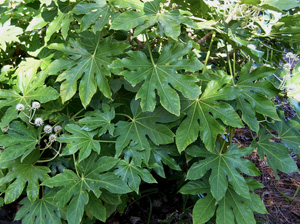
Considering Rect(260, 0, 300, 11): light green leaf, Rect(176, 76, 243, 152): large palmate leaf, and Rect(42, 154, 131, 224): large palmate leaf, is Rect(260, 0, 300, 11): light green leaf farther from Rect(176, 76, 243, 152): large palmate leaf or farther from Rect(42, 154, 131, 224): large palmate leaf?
Rect(42, 154, 131, 224): large palmate leaf

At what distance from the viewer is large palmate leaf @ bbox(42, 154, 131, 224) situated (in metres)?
1.36

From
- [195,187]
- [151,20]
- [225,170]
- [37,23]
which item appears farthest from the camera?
[37,23]

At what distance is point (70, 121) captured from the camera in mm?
1585

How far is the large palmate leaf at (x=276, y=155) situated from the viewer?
1538 mm

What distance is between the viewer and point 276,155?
1586 mm

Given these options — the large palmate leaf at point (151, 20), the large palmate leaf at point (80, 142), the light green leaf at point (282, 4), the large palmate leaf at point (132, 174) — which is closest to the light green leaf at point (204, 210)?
the large palmate leaf at point (132, 174)

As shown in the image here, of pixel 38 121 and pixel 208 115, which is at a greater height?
pixel 208 115

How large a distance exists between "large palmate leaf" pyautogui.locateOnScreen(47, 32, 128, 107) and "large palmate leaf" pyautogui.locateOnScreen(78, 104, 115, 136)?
10 centimetres

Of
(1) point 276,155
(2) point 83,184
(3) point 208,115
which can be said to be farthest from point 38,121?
(1) point 276,155

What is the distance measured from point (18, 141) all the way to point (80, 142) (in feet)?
1.16

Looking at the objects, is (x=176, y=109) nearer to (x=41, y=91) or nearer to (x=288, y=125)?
(x=41, y=91)

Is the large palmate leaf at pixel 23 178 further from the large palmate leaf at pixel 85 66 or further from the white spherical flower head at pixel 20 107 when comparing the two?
the large palmate leaf at pixel 85 66

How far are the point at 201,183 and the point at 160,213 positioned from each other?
2.83 ft

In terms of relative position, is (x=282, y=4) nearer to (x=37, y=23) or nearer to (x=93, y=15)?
(x=93, y=15)
